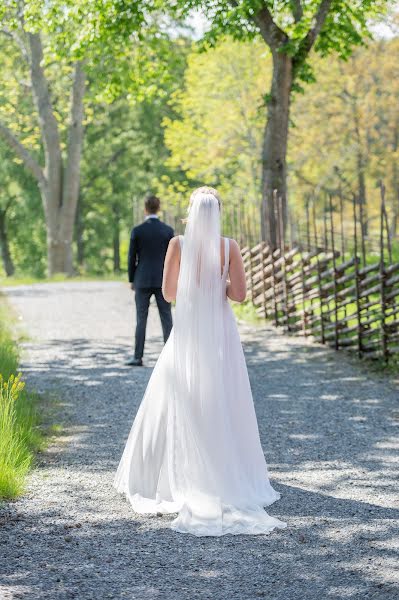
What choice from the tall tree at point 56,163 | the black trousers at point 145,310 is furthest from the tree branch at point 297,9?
the tall tree at point 56,163

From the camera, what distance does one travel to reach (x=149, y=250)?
1100cm

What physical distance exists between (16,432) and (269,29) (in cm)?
1145

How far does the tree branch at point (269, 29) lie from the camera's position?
637 inches

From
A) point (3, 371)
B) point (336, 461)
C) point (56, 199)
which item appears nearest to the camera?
point (336, 461)

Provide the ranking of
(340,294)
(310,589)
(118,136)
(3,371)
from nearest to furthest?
(310,589), (3,371), (340,294), (118,136)

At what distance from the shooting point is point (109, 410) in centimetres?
888

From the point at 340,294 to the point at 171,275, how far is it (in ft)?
21.3

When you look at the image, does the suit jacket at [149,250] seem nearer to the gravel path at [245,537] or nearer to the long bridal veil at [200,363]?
the gravel path at [245,537]

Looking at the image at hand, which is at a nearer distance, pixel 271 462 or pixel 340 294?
pixel 271 462

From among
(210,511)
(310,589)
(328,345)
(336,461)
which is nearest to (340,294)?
(328,345)

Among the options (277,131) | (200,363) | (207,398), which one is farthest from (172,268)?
(277,131)

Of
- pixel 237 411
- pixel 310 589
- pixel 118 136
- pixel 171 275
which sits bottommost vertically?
pixel 310 589

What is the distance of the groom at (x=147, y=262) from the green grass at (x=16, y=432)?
5.48 feet

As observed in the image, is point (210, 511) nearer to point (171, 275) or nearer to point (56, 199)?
point (171, 275)
